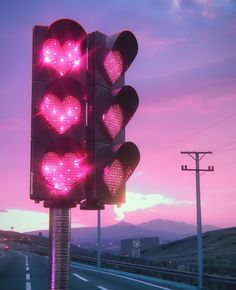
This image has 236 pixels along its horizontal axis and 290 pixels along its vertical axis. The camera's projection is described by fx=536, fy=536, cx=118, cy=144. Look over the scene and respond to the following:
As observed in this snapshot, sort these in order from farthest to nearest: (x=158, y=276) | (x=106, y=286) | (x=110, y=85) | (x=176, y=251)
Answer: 1. (x=176, y=251)
2. (x=158, y=276)
3. (x=106, y=286)
4. (x=110, y=85)

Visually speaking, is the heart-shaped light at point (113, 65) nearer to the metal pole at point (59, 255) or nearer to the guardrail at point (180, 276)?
the metal pole at point (59, 255)

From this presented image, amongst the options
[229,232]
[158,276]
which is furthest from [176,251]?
[158,276]

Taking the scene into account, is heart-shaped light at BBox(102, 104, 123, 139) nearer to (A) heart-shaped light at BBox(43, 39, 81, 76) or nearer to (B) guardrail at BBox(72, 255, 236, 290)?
(A) heart-shaped light at BBox(43, 39, 81, 76)

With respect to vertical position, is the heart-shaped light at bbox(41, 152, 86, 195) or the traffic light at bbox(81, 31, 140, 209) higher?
the traffic light at bbox(81, 31, 140, 209)

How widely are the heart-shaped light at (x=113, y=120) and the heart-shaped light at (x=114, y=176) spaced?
23 cm

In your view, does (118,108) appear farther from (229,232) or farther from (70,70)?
(229,232)

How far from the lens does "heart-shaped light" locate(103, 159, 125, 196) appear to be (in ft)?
13.5

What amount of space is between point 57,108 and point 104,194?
2.42 feet

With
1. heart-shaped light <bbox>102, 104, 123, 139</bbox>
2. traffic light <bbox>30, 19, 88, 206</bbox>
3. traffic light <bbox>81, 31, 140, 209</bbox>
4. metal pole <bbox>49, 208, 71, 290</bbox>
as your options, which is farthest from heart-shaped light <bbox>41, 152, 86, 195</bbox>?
heart-shaped light <bbox>102, 104, 123, 139</bbox>

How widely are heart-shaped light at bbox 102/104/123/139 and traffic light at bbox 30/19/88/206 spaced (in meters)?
0.25

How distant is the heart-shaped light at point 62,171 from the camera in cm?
380

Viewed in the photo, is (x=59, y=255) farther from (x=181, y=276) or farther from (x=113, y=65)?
(x=181, y=276)

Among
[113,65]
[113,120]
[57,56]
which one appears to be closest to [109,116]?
[113,120]

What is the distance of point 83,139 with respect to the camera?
4023mm
